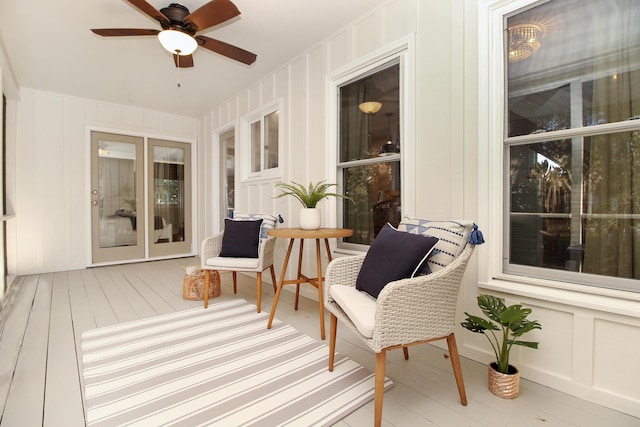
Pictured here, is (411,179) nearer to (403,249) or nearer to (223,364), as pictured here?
(403,249)

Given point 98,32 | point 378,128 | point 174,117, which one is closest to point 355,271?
point 378,128

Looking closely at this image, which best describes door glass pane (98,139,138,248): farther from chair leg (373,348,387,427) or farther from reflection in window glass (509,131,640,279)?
reflection in window glass (509,131,640,279)

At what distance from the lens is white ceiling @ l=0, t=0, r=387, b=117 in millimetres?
2467

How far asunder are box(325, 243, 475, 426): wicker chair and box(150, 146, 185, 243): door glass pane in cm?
475

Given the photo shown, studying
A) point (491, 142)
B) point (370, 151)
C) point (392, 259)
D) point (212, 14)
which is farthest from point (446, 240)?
point (212, 14)

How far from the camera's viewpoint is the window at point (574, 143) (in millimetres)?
1501

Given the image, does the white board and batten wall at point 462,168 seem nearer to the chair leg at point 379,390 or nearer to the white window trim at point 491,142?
the white window trim at point 491,142

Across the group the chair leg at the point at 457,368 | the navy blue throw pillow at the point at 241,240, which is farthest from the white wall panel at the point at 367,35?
the chair leg at the point at 457,368

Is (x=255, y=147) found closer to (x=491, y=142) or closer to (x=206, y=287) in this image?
(x=206, y=287)

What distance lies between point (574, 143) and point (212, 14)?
7.85ft

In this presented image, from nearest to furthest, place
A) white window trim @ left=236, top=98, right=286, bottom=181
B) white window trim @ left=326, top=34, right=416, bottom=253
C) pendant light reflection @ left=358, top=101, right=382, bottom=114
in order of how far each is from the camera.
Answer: white window trim @ left=326, top=34, right=416, bottom=253 → pendant light reflection @ left=358, top=101, right=382, bottom=114 → white window trim @ left=236, top=98, right=286, bottom=181

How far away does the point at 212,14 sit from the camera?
2.08 m

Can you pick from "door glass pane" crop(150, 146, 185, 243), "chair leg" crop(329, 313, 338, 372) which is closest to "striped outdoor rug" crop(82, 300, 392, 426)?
"chair leg" crop(329, 313, 338, 372)

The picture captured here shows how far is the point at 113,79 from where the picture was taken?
3.86 metres
